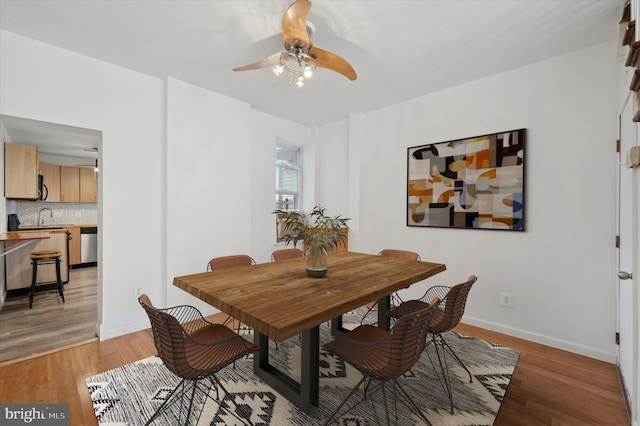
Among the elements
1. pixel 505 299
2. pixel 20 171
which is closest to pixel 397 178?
pixel 505 299

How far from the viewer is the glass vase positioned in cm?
207

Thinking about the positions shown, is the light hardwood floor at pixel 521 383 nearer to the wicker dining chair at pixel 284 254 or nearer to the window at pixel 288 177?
the wicker dining chair at pixel 284 254

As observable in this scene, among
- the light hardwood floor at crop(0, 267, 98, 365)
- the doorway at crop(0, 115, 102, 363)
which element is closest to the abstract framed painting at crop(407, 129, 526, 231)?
the doorway at crop(0, 115, 102, 363)

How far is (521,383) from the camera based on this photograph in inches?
83.4

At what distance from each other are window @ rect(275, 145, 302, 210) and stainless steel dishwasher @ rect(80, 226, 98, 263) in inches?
172

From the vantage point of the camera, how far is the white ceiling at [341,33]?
2.02m

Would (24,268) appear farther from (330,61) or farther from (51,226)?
(330,61)

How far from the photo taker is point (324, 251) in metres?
2.10

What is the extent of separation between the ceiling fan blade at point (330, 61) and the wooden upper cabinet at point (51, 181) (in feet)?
21.8

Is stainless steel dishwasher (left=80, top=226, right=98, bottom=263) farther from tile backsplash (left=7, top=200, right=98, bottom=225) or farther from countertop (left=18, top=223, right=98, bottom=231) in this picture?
tile backsplash (left=7, top=200, right=98, bottom=225)

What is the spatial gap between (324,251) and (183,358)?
1071mm

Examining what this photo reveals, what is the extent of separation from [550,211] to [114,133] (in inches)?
169

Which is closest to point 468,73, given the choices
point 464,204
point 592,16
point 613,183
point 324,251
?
point 592,16

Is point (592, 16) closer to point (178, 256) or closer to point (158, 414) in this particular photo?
point (158, 414)
